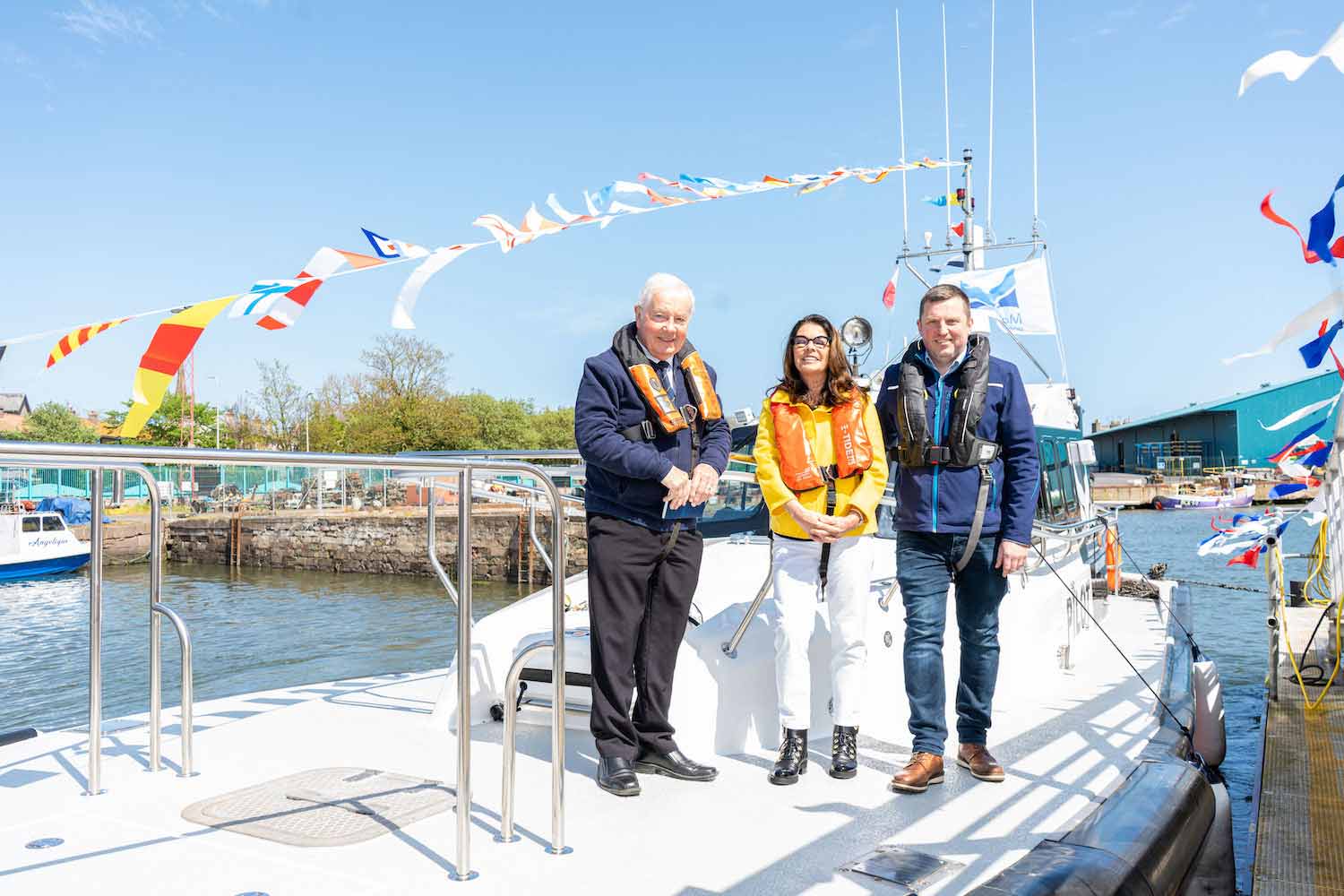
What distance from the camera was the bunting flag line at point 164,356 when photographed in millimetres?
3547

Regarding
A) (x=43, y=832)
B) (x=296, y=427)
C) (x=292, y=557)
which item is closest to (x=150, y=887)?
(x=43, y=832)

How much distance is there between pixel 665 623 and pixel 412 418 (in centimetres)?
4140

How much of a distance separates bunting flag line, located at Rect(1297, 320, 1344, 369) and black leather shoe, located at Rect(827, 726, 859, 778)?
2.34 meters

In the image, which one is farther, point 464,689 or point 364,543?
point 364,543

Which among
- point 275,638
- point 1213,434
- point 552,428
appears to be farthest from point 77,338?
point 1213,434

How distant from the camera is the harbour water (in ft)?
34.4

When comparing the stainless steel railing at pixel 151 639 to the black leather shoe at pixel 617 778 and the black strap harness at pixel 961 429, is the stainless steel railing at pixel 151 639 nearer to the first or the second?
the black leather shoe at pixel 617 778

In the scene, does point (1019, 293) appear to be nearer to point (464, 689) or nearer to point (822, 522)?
point (822, 522)

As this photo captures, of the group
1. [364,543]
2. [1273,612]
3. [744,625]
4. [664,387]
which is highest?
[664,387]

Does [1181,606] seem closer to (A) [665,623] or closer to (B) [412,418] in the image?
(A) [665,623]

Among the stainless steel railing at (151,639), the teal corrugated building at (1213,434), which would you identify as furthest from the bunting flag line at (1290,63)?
the teal corrugated building at (1213,434)

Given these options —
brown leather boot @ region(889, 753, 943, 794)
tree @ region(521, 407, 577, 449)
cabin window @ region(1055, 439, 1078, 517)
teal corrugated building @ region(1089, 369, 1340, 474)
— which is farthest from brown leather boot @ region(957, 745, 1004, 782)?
teal corrugated building @ region(1089, 369, 1340, 474)

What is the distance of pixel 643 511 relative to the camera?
3.44 metres

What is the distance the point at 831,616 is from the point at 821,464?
0.59 metres
